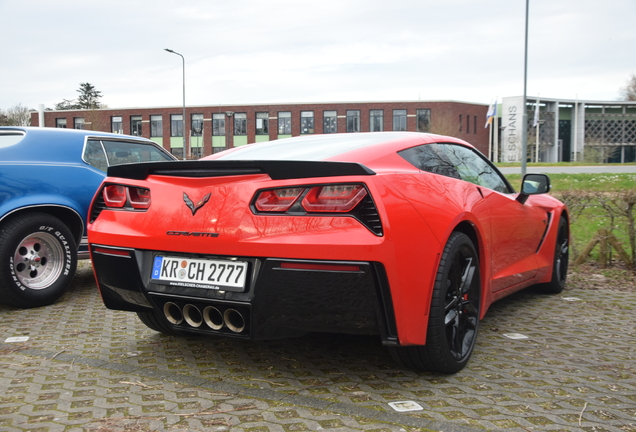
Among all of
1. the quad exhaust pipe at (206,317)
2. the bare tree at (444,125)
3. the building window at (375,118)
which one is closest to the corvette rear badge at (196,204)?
the quad exhaust pipe at (206,317)

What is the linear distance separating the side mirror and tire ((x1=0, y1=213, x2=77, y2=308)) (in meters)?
3.99

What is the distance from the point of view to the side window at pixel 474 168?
12.6 feet

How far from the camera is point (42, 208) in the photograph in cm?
520

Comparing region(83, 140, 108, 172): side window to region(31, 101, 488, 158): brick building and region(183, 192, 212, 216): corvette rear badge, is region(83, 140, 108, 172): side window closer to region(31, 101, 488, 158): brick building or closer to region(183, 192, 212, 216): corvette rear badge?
region(183, 192, 212, 216): corvette rear badge

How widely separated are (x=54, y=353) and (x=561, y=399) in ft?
9.78

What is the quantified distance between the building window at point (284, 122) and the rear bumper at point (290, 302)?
67022 millimetres

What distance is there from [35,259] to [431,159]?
367 cm

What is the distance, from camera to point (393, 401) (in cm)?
282

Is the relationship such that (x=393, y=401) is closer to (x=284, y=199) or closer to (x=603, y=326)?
(x=284, y=199)

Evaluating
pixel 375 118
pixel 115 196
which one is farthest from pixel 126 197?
pixel 375 118

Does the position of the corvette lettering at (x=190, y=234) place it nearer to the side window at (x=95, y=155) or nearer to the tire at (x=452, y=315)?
the tire at (x=452, y=315)

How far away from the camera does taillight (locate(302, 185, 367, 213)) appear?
268 cm

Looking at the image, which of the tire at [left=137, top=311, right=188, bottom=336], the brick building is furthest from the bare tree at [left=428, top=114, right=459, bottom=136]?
the tire at [left=137, top=311, right=188, bottom=336]

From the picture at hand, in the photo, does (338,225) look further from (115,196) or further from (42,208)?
(42,208)
